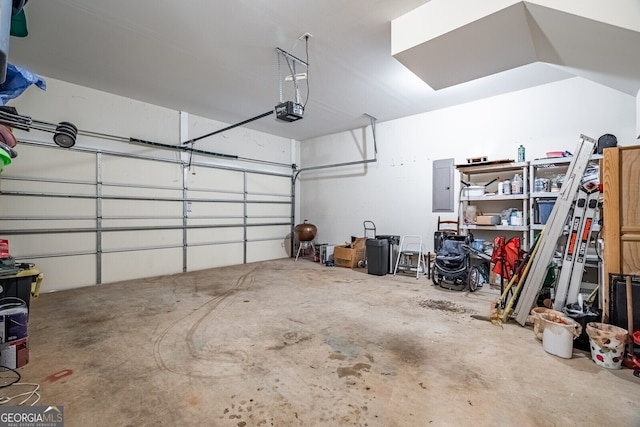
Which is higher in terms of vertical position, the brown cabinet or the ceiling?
the ceiling

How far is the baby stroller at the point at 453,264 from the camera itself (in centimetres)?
438

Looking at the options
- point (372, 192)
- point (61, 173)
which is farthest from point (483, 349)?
point (61, 173)

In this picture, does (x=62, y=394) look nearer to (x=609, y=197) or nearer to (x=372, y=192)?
(x=609, y=197)

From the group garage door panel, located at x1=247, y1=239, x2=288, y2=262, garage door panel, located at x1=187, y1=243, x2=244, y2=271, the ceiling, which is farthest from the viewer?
garage door panel, located at x1=247, y1=239, x2=288, y2=262

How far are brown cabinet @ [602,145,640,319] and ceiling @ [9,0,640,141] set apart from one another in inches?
30.5

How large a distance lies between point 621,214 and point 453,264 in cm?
→ 220

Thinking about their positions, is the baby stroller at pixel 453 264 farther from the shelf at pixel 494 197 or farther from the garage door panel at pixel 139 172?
the garage door panel at pixel 139 172

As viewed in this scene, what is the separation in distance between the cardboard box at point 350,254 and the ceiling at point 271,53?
2.91 meters

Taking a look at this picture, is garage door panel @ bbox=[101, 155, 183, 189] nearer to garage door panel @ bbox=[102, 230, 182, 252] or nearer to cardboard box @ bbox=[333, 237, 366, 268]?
garage door panel @ bbox=[102, 230, 182, 252]

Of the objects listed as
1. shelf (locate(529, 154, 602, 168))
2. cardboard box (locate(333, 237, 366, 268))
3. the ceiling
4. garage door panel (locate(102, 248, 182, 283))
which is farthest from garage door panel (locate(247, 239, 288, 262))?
shelf (locate(529, 154, 602, 168))

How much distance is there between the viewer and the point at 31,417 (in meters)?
1.63

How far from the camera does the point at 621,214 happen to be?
246 cm

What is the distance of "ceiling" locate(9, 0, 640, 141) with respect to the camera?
2551mm

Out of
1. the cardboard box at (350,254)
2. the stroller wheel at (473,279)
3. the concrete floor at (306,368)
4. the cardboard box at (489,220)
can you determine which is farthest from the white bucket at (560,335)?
the cardboard box at (350,254)
